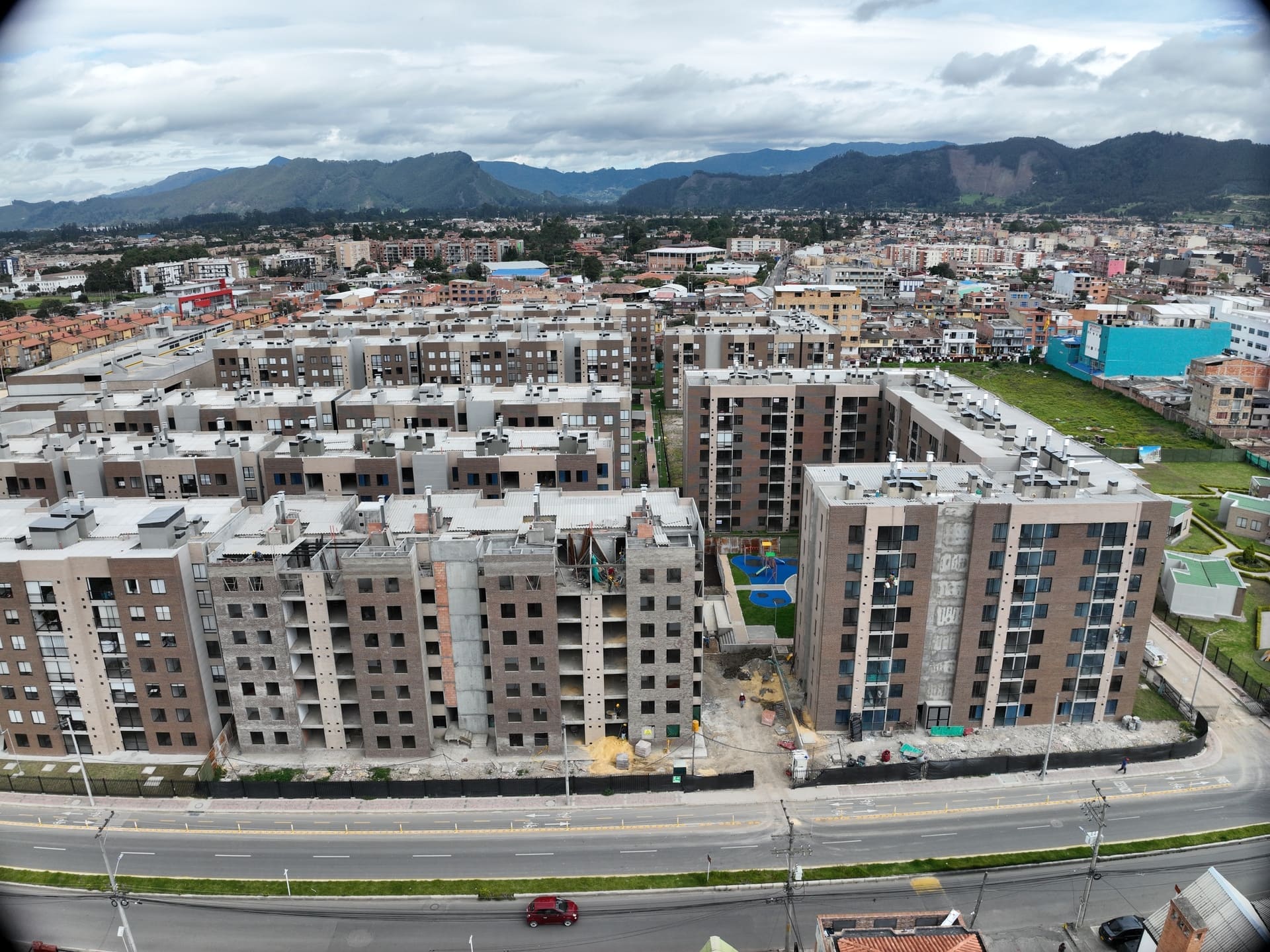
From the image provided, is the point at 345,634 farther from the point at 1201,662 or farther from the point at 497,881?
the point at 1201,662

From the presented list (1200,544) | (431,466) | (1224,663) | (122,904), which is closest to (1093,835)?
(1224,663)

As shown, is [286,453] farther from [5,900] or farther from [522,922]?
[522,922]

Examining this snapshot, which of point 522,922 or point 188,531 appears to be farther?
point 188,531

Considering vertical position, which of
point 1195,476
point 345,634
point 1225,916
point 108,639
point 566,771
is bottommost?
point 1195,476

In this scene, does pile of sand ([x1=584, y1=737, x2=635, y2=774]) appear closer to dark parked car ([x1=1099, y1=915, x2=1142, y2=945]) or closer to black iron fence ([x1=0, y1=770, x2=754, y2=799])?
black iron fence ([x1=0, y1=770, x2=754, y2=799])

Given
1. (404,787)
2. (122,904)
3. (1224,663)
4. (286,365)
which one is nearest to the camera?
(122,904)

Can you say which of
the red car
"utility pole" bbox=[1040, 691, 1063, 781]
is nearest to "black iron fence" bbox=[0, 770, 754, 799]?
the red car

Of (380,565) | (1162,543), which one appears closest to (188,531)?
(380,565)
